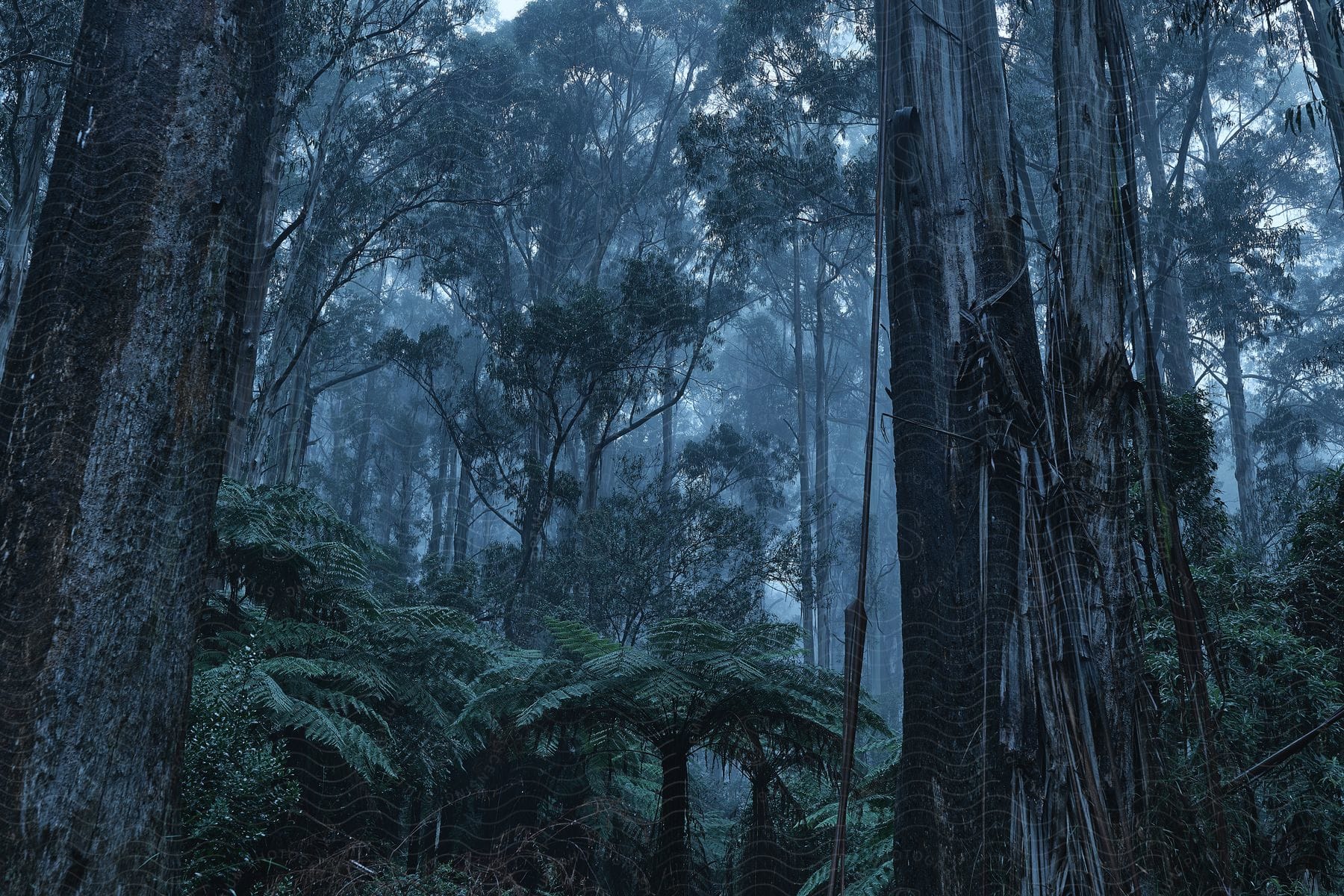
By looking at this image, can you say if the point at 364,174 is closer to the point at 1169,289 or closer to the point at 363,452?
the point at 363,452

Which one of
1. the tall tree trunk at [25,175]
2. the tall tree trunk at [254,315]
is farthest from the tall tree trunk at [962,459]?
the tall tree trunk at [25,175]

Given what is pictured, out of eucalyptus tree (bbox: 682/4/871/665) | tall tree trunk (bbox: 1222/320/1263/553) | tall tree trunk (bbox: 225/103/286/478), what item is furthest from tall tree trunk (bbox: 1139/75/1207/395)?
tall tree trunk (bbox: 225/103/286/478)

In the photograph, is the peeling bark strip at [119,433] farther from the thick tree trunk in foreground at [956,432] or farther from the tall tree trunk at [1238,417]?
the tall tree trunk at [1238,417]

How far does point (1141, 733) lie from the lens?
73.9 inches

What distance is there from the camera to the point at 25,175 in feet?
27.4

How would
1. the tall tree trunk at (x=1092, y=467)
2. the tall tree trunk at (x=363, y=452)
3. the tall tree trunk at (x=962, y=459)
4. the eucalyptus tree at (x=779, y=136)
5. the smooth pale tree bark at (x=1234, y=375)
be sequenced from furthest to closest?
the tall tree trunk at (x=363, y=452), the smooth pale tree bark at (x=1234, y=375), the eucalyptus tree at (x=779, y=136), the tall tree trunk at (x=962, y=459), the tall tree trunk at (x=1092, y=467)

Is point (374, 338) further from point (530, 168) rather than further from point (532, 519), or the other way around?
point (532, 519)

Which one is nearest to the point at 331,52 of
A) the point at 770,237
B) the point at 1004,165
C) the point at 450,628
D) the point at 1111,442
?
the point at 770,237

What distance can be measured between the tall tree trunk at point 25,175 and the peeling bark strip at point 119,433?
6404 millimetres

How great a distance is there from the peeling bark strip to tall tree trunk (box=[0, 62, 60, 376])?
6404mm

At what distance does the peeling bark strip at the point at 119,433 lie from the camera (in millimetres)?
1663

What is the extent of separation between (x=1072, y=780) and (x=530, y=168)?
568 inches

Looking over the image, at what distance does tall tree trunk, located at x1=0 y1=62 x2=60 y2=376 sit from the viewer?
25.0 feet

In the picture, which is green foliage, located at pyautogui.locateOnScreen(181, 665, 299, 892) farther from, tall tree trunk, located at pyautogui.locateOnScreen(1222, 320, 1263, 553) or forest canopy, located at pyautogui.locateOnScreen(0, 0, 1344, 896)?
tall tree trunk, located at pyautogui.locateOnScreen(1222, 320, 1263, 553)
